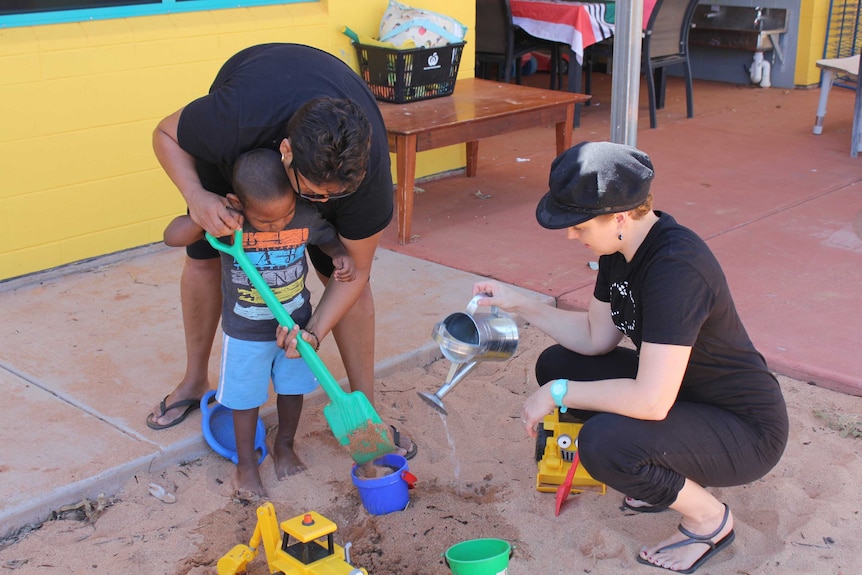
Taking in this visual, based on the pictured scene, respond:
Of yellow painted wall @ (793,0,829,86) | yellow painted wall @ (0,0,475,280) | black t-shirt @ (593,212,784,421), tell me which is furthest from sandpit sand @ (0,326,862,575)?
yellow painted wall @ (793,0,829,86)

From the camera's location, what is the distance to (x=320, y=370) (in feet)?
7.90

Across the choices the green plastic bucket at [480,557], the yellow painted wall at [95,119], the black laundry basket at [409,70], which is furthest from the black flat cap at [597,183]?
the black laundry basket at [409,70]

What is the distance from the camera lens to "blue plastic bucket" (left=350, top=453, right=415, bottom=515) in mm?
2609

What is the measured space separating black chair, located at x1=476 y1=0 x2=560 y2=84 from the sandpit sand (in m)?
4.70

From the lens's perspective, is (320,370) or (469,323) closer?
(320,370)

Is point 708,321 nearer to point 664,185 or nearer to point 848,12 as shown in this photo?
point 664,185

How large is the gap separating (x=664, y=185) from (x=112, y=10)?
3.22 meters

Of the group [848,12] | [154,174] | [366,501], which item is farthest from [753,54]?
[366,501]

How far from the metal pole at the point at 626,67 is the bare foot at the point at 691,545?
79.6 inches

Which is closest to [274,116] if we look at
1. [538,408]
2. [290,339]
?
[290,339]

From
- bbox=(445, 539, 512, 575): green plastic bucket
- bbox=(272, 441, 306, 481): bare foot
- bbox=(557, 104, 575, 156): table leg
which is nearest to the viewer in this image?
bbox=(445, 539, 512, 575): green plastic bucket

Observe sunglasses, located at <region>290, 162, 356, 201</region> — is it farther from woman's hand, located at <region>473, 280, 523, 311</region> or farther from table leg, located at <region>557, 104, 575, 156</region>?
table leg, located at <region>557, 104, 575, 156</region>

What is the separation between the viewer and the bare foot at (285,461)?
284 centimetres

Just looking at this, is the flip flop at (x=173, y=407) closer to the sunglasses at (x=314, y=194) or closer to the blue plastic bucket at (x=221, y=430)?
the blue plastic bucket at (x=221, y=430)
